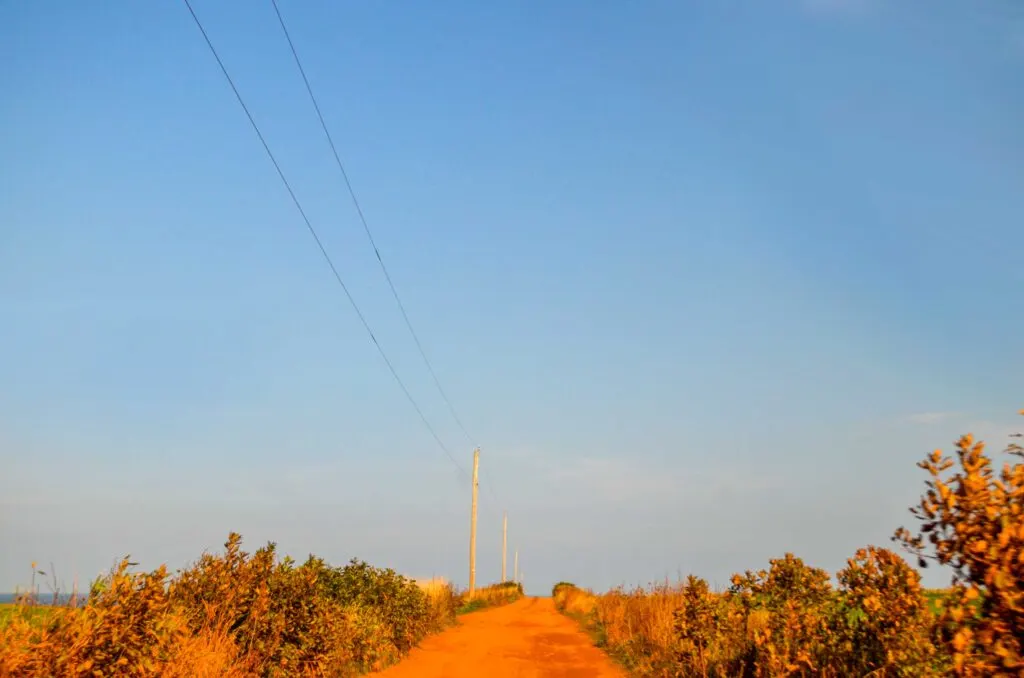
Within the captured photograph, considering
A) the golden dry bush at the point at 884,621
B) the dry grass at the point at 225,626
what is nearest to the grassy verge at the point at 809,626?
the golden dry bush at the point at 884,621

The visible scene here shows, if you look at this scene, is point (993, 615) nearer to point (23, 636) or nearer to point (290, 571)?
point (23, 636)

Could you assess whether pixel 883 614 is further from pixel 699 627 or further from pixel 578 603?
pixel 578 603

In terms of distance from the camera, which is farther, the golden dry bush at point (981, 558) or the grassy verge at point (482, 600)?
the grassy verge at point (482, 600)

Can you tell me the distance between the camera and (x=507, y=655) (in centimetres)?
1609

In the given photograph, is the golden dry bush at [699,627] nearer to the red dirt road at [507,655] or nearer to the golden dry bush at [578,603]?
the red dirt road at [507,655]

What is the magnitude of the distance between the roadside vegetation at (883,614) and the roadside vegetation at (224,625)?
5472 millimetres

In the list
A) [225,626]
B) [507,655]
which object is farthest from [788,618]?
[507,655]

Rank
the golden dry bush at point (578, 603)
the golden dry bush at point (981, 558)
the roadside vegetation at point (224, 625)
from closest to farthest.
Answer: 1. the golden dry bush at point (981, 558)
2. the roadside vegetation at point (224, 625)
3. the golden dry bush at point (578, 603)

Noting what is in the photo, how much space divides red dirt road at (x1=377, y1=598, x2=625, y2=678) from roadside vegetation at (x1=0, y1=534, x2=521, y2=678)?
31.4 inches

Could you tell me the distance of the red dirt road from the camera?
45.2ft

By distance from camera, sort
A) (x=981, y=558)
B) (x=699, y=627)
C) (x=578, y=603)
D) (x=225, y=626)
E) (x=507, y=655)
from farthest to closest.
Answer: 1. (x=578, y=603)
2. (x=507, y=655)
3. (x=699, y=627)
4. (x=225, y=626)
5. (x=981, y=558)

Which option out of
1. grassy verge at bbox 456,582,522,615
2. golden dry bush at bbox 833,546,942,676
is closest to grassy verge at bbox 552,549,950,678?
golden dry bush at bbox 833,546,942,676

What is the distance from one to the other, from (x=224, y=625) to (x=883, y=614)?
324 inches

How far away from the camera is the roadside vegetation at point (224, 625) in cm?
646
